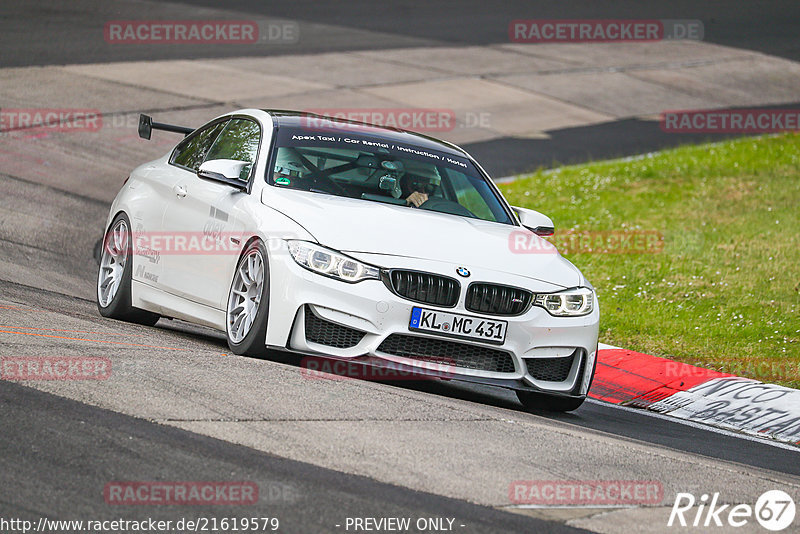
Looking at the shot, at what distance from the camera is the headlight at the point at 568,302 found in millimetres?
7660

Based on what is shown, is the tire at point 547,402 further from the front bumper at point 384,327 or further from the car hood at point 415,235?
the car hood at point 415,235

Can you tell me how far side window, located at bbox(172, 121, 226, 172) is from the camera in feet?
30.6

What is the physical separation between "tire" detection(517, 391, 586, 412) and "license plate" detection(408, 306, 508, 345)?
83 centimetres

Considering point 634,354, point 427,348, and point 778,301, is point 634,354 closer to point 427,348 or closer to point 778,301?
point 778,301

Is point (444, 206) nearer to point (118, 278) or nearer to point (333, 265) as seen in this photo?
point (333, 265)

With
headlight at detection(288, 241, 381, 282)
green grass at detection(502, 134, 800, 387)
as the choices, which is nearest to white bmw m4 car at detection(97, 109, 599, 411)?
headlight at detection(288, 241, 381, 282)

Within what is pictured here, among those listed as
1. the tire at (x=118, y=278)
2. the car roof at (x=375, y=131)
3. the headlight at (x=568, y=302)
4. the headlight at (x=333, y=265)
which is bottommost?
the tire at (x=118, y=278)

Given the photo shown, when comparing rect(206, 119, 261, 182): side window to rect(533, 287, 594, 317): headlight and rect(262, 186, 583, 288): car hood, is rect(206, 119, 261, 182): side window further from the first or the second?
rect(533, 287, 594, 317): headlight

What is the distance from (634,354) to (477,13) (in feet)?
85.0

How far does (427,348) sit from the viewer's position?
7391mm

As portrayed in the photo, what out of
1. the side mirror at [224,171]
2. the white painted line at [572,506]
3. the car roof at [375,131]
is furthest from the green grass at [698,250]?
the white painted line at [572,506]

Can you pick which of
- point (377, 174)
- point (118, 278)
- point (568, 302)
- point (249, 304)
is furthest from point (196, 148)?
point (568, 302)

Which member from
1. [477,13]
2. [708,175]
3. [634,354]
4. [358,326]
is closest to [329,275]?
[358,326]

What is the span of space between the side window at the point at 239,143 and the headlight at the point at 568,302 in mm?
2205
